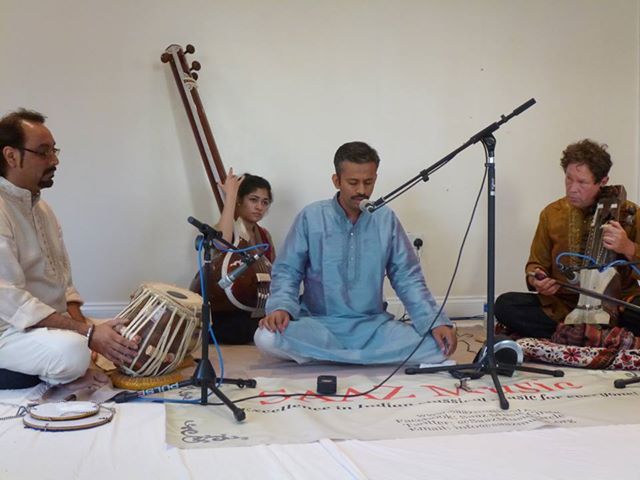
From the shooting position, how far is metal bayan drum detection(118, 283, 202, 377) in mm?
2648

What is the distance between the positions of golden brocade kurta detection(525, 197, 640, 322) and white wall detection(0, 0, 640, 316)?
3.33ft

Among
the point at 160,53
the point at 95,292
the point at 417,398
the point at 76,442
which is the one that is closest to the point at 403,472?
the point at 417,398

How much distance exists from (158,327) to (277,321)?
0.55 m

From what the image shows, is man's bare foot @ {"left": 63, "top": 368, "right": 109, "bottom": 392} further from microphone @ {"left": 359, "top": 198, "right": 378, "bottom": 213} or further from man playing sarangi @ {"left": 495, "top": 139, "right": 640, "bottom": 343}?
Answer: man playing sarangi @ {"left": 495, "top": 139, "right": 640, "bottom": 343}

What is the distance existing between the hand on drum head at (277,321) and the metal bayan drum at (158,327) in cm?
36

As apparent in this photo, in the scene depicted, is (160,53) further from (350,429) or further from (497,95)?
(350,429)

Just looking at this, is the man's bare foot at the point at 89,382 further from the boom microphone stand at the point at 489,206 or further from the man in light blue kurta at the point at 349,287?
the boom microphone stand at the point at 489,206

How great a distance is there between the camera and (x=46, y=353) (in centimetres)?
252

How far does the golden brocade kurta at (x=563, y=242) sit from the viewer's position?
3.27 meters

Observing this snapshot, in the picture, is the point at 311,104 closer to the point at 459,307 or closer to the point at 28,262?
the point at 459,307

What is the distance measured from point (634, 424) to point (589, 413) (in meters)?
0.15

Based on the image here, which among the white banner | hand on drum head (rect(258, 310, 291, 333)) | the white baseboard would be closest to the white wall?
Answer: the white baseboard

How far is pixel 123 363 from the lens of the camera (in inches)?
105

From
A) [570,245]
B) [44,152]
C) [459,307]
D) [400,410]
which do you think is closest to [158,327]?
[44,152]
